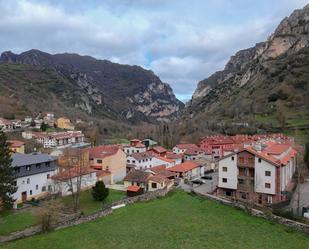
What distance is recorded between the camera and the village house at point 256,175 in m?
40.1

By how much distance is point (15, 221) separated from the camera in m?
32.4

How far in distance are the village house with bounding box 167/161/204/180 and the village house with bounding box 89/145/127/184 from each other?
336 inches

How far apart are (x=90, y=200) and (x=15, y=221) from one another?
9476mm

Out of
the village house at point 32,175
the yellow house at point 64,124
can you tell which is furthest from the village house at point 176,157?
the yellow house at point 64,124

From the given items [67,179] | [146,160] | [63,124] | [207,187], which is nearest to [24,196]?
[67,179]

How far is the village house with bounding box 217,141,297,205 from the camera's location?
40062 mm

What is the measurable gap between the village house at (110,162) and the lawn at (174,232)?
688 inches

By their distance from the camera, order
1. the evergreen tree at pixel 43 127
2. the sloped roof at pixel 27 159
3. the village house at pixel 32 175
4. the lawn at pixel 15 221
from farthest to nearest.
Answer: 1. the evergreen tree at pixel 43 127
2. the sloped roof at pixel 27 159
3. the village house at pixel 32 175
4. the lawn at pixel 15 221

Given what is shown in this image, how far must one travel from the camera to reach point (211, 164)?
2692 inches

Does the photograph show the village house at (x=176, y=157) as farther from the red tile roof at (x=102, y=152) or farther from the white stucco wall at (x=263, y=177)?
the white stucco wall at (x=263, y=177)

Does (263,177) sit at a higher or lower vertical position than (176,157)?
higher

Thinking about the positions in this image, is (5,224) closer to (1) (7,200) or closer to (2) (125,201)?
(1) (7,200)

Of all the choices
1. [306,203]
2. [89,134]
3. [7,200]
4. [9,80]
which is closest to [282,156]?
[306,203]

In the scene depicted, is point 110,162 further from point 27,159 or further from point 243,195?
point 243,195
